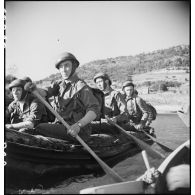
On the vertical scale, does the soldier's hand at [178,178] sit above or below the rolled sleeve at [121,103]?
below

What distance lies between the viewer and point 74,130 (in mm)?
3510

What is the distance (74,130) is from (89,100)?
1.10 ft

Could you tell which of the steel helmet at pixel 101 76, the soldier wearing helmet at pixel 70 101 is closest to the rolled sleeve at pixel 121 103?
the steel helmet at pixel 101 76

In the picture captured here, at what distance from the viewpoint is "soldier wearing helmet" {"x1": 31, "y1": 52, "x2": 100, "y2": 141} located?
363 cm

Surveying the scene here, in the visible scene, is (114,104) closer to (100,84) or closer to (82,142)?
(100,84)

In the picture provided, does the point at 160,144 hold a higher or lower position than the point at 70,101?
lower

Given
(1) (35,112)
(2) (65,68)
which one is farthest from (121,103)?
(1) (35,112)

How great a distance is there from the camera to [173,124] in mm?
4133

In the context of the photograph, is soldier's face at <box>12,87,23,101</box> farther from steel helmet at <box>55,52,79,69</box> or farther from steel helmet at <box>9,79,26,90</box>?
steel helmet at <box>55,52,79,69</box>

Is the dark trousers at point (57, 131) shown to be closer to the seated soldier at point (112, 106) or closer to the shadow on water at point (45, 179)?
the shadow on water at point (45, 179)

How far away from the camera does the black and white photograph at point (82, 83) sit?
11.2ft

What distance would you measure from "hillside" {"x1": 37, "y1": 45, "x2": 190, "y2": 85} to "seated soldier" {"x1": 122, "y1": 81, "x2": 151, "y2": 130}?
16 cm

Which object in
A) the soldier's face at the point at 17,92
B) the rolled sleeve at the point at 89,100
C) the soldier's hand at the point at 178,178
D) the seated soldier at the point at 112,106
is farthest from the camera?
the seated soldier at the point at 112,106

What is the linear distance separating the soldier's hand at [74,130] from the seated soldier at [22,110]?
1.46ft
